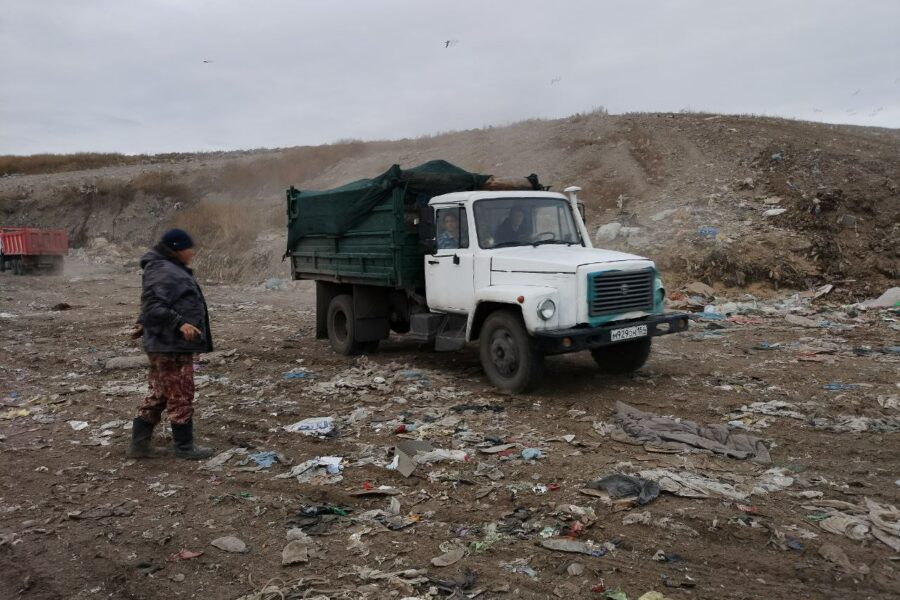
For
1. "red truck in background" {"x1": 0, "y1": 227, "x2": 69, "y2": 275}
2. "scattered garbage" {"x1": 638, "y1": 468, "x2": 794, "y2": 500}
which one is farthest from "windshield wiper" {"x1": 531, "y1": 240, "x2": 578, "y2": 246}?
"red truck in background" {"x1": 0, "y1": 227, "x2": 69, "y2": 275}

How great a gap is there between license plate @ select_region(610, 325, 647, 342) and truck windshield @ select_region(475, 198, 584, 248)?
1.50 m

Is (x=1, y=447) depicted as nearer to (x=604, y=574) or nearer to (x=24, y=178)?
(x=604, y=574)

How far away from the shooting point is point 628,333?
6.70 m

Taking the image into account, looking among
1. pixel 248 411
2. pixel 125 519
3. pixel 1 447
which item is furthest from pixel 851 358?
pixel 1 447

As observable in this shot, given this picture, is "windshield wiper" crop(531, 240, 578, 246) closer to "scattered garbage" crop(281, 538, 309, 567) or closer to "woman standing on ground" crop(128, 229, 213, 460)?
"woman standing on ground" crop(128, 229, 213, 460)

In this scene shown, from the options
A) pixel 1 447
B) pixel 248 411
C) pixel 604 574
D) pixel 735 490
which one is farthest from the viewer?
pixel 248 411

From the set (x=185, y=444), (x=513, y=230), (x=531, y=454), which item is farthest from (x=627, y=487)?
(x=513, y=230)

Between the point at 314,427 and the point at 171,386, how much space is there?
132cm

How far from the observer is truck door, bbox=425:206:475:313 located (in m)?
7.50

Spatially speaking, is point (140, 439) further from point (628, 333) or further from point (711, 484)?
point (628, 333)

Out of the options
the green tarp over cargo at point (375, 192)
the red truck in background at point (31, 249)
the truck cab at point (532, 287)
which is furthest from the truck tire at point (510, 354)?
the red truck in background at point (31, 249)

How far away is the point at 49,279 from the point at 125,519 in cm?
2272

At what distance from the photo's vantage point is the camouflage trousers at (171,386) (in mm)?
5344

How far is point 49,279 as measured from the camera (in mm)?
23594
